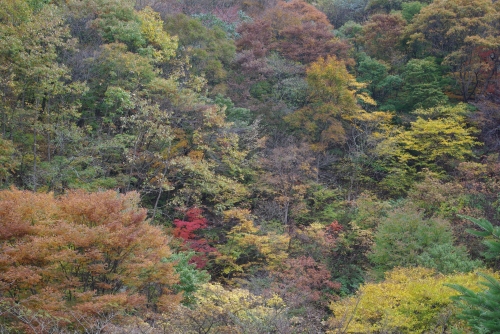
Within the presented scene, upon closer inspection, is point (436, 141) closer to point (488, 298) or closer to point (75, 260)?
point (488, 298)

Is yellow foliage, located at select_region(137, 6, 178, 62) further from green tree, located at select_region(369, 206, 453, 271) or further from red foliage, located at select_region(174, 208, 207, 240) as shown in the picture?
green tree, located at select_region(369, 206, 453, 271)

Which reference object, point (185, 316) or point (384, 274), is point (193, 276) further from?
point (384, 274)

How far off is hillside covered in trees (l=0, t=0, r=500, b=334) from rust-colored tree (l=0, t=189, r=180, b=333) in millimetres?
57

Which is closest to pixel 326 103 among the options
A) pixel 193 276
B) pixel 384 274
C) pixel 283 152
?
pixel 283 152

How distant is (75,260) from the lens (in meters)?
10.3

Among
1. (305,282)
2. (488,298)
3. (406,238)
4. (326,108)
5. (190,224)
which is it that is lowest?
(305,282)

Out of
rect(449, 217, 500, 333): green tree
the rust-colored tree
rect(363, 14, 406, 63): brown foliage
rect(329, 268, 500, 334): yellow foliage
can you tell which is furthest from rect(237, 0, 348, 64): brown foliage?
rect(449, 217, 500, 333): green tree

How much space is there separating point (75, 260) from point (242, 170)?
9.63 metres

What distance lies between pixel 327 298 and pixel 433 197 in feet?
19.7

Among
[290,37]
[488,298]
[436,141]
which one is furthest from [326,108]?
[488,298]

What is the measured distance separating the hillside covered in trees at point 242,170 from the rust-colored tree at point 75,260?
6 cm

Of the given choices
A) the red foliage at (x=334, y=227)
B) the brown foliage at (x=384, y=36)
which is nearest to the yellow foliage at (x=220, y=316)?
the red foliage at (x=334, y=227)

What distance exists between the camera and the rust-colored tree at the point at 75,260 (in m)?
9.31

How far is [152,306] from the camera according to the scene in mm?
12141
